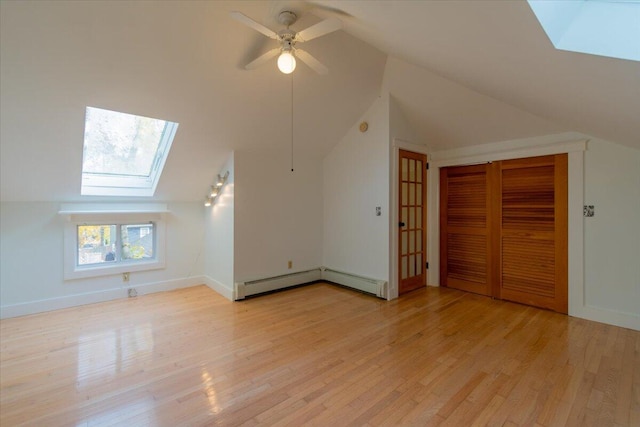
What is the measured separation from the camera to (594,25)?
144 centimetres

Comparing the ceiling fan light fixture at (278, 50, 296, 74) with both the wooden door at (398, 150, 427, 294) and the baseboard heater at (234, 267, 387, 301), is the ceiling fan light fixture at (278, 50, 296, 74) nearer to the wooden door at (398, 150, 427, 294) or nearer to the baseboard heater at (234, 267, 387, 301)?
the wooden door at (398, 150, 427, 294)

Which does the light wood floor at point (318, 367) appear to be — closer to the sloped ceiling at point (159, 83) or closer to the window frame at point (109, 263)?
the window frame at point (109, 263)

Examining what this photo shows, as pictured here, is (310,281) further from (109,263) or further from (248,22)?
(248,22)

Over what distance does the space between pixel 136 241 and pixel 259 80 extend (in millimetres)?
3045

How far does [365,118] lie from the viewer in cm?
430

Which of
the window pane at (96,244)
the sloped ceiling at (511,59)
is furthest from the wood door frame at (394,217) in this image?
the window pane at (96,244)

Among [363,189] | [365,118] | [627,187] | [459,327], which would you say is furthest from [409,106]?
[459,327]

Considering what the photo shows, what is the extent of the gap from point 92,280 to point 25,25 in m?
3.04

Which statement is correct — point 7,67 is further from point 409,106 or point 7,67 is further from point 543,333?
point 543,333

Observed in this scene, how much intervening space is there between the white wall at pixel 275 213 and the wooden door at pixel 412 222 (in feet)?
4.83

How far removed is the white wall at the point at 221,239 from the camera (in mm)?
4074

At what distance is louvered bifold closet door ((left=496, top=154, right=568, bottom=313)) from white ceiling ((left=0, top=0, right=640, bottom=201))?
0.50 meters

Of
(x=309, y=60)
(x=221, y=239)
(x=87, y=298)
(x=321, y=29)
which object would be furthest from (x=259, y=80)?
(x=87, y=298)

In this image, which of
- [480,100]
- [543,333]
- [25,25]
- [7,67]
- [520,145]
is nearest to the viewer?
[25,25]
